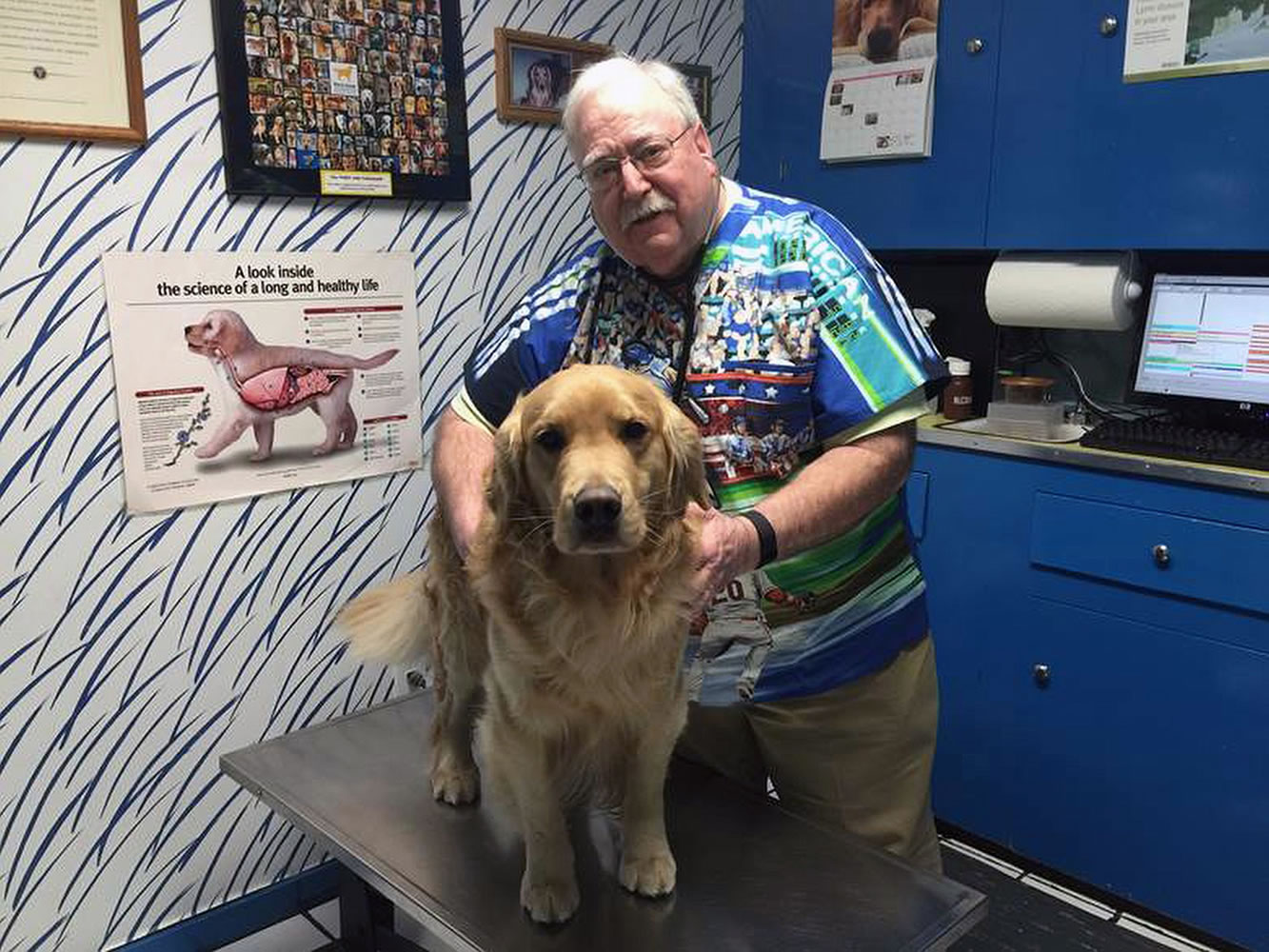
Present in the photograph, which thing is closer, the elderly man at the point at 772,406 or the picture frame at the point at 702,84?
the elderly man at the point at 772,406

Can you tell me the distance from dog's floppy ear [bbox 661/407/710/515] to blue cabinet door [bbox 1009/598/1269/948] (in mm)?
1614

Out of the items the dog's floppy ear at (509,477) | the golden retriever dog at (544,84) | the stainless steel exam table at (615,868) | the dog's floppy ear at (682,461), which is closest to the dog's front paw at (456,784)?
the stainless steel exam table at (615,868)

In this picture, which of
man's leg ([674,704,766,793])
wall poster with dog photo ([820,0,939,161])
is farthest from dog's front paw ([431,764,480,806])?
wall poster with dog photo ([820,0,939,161])

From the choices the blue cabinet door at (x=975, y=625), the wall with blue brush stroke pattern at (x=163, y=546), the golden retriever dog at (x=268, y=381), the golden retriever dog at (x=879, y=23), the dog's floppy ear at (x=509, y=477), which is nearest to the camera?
the dog's floppy ear at (x=509, y=477)

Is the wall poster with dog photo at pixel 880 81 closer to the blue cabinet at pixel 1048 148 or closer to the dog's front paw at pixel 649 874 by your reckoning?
the blue cabinet at pixel 1048 148

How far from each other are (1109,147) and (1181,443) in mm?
734

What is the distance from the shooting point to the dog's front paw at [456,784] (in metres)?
1.64

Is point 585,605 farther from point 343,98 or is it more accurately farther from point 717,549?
point 343,98

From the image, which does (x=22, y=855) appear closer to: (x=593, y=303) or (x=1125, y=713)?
(x=593, y=303)

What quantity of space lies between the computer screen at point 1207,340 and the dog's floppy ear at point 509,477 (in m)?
2.05

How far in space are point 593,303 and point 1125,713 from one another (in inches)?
68.6

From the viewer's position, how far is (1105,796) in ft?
8.36

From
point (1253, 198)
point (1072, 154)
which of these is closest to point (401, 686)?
point (1072, 154)

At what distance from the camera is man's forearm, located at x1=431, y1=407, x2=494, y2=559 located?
57.9 inches
